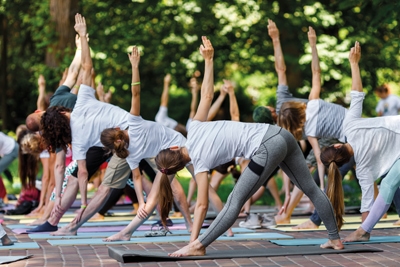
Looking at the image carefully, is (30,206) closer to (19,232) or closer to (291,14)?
(19,232)

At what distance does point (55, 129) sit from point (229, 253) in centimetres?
300

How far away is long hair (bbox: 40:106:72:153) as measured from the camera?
391 inches

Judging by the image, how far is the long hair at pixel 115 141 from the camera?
30.1 ft

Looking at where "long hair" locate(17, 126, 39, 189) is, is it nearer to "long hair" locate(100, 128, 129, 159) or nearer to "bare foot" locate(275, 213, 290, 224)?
"bare foot" locate(275, 213, 290, 224)

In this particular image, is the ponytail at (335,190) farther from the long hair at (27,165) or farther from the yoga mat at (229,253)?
the long hair at (27,165)

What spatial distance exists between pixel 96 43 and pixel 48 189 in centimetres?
855

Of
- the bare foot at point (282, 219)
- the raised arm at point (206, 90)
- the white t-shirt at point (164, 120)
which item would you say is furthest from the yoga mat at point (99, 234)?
the white t-shirt at point (164, 120)

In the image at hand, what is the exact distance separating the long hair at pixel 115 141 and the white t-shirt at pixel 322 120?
253 cm

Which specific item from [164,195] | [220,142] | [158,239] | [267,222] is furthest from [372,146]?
[267,222]

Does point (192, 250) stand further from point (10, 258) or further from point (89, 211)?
point (89, 211)

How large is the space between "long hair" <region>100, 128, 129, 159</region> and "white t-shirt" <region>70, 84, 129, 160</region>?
0.72 meters

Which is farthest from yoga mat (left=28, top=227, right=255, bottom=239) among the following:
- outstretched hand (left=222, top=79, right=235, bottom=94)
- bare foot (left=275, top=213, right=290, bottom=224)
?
outstretched hand (left=222, top=79, right=235, bottom=94)

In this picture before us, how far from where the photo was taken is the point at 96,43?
20.6 metres

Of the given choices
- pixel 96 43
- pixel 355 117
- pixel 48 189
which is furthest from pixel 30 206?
pixel 96 43
